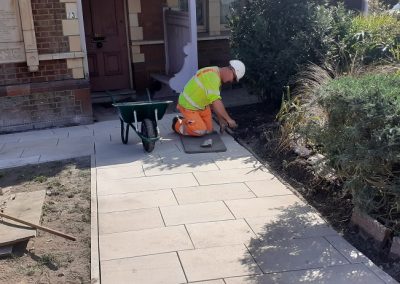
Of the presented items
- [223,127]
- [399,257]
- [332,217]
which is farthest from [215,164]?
[399,257]

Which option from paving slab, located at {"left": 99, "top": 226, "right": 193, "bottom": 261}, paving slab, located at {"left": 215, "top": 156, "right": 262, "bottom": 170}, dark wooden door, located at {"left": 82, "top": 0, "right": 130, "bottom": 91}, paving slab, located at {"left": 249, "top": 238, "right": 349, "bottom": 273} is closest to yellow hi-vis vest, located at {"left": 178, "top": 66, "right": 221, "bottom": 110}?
paving slab, located at {"left": 215, "top": 156, "right": 262, "bottom": 170}

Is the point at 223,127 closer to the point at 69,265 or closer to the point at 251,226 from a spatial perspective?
the point at 251,226

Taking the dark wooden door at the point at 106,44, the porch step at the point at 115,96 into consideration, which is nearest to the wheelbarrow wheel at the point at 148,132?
the porch step at the point at 115,96

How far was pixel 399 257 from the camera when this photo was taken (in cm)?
384

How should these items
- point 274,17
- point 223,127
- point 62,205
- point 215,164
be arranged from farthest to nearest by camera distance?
point 274,17 → point 223,127 → point 215,164 → point 62,205

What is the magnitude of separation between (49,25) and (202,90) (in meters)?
2.79

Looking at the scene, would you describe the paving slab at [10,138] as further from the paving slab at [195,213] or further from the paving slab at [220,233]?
the paving slab at [220,233]

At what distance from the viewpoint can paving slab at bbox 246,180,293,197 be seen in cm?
531

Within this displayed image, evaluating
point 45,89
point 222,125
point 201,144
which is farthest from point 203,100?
point 45,89

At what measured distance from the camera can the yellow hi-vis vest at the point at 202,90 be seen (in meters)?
7.05

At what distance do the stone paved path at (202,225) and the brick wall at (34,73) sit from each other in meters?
1.62

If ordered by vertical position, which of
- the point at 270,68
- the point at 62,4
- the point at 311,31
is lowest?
the point at 270,68

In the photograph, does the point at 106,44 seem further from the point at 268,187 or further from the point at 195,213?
the point at 195,213

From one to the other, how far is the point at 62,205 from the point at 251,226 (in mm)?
1966
